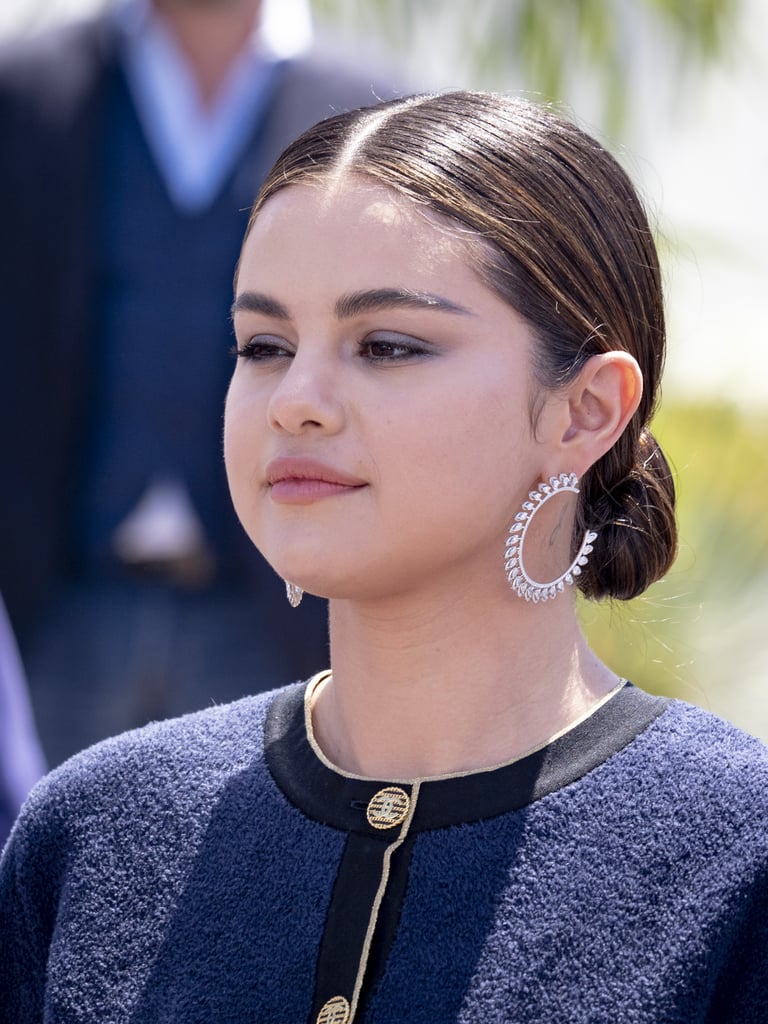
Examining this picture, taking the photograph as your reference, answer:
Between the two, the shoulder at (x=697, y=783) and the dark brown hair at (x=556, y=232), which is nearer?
the shoulder at (x=697, y=783)

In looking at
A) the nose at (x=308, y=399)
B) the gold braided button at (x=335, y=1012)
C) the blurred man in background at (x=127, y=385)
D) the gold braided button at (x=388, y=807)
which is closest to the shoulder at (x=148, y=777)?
the gold braided button at (x=388, y=807)

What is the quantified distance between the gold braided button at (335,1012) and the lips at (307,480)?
53cm

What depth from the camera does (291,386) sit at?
1839 mm

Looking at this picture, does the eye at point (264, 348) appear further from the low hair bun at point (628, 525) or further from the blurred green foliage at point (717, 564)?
the blurred green foliage at point (717, 564)

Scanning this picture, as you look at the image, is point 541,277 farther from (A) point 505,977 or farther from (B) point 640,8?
(B) point 640,8

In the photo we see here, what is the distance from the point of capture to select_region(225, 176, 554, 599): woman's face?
71.6 inches

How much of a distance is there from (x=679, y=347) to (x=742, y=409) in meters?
0.23

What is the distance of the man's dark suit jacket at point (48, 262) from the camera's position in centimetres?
330

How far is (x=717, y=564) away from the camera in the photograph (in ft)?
14.1

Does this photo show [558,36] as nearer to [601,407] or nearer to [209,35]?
[209,35]

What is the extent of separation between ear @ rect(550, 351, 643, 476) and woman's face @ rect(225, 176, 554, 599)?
0.07 m

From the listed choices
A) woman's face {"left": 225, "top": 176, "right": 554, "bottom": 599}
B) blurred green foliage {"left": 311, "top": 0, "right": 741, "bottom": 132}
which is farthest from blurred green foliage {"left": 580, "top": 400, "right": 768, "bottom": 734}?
woman's face {"left": 225, "top": 176, "right": 554, "bottom": 599}

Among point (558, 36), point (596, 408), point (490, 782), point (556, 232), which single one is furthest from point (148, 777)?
point (558, 36)

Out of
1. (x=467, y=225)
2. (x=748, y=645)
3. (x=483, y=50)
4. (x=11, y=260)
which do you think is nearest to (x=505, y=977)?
(x=467, y=225)
